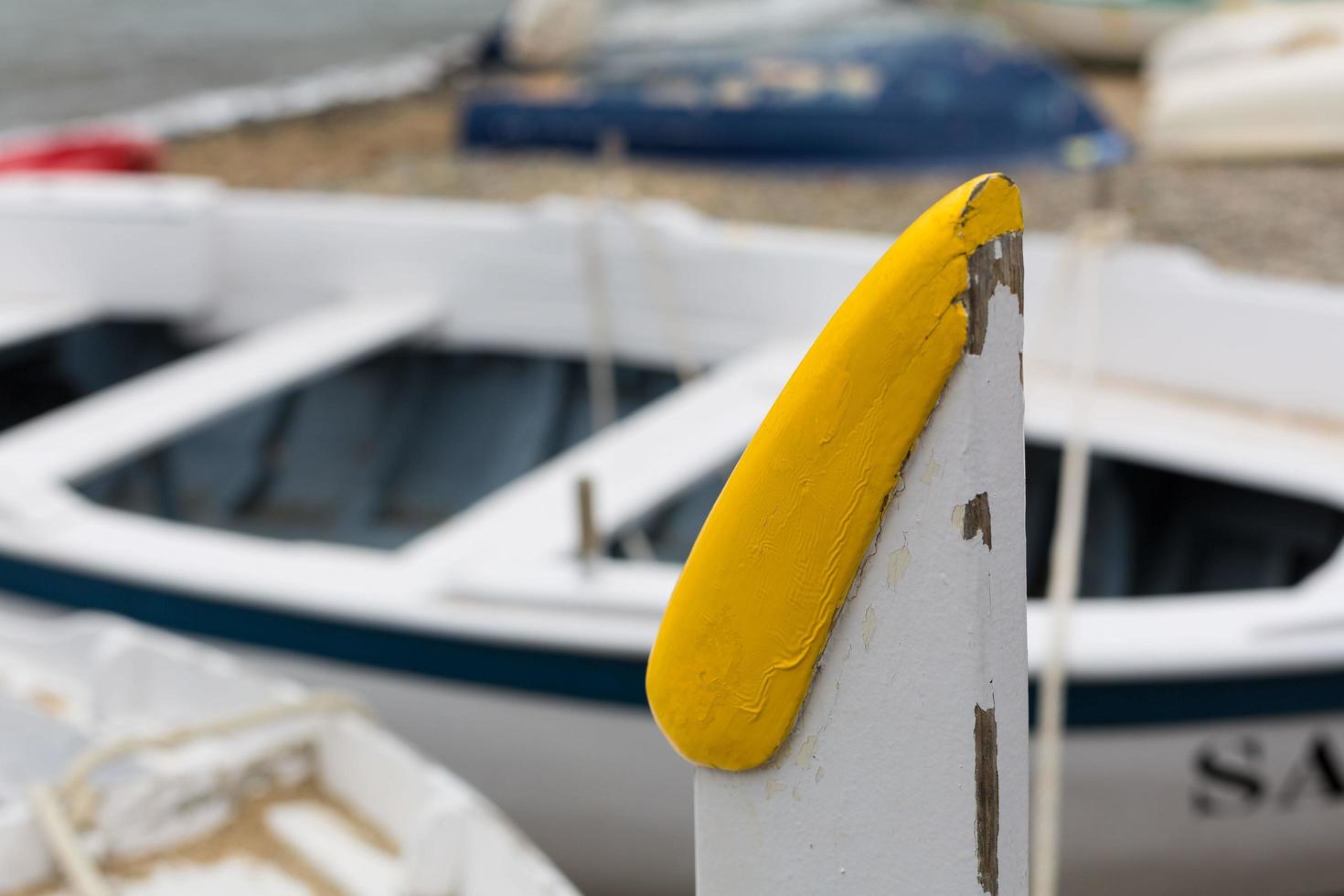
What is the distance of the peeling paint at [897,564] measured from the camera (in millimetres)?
854

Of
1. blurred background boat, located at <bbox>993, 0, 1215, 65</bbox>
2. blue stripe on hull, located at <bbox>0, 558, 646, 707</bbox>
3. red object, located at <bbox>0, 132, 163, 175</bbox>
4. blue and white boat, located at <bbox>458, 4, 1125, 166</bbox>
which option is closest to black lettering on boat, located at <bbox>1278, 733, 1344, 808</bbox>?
blue stripe on hull, located at <bbox>0, 558, 646, 707</bbox>

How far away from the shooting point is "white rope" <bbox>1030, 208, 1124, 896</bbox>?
1.78m

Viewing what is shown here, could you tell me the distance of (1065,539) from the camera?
214cm

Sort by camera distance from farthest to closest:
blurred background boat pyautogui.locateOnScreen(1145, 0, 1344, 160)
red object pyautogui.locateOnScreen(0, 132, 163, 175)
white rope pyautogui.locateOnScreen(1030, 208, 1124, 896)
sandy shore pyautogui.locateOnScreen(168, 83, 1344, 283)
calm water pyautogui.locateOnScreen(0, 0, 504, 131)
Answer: calm water pyautogui.locateOnScreen(0, 0, 504, 131) < blurred background boat pyautogui.locateOnScreen(1145, 0, 1344, 160) < sandy shore pyautogui.locateOnScreen(168, 83, 1344, 283) < red object pyautogui.locateOnScreen(0, 132, 163, 175) < white rope pyautogui.locateOnScreen(1030, 208, 1124, 896)

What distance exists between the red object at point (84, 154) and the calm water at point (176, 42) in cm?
766

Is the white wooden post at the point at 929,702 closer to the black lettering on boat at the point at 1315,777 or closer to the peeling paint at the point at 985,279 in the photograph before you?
the peeling paint at the point at 985,279

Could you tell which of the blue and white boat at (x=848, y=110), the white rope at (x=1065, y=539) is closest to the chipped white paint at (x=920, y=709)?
the white rope at (x=1065, y=539)

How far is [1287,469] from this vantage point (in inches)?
111

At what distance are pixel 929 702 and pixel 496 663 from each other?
1.71 m

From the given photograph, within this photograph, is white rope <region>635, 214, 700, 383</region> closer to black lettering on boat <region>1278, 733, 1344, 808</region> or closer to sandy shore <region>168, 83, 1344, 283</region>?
black lettering on boat <region>1278, 733, 1344, 808</region>

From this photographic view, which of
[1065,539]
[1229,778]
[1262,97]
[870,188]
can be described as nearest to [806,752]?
[1065,539]

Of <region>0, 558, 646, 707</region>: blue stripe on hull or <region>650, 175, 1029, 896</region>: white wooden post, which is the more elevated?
<region>650, 175, 1029, 896</region>: white wooden post

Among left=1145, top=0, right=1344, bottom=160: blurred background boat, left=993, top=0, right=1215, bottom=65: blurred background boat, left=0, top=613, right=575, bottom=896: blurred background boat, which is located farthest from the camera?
left=993, top=0, right=1215, bottom=65: blurred background boat

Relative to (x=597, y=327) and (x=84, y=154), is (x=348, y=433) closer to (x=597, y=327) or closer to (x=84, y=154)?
(x=597, y=327)
